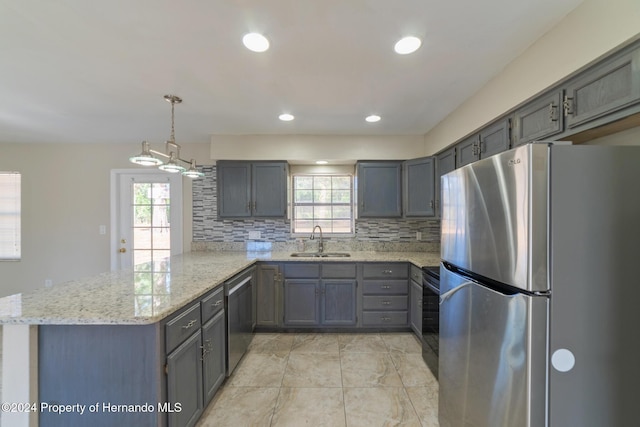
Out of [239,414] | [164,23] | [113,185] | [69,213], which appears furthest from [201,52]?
[69,213]

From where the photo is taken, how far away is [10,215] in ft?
12.0

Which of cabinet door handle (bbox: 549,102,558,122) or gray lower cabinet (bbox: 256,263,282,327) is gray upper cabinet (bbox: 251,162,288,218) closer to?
gray lower cabinet (bbox: 256,263,282,327)

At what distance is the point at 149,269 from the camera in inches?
89.2

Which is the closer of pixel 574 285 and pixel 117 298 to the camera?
pixel 574 285

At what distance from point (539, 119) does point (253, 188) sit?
2825 millimetres

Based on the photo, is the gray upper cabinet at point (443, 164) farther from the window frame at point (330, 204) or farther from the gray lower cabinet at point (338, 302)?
the gray lower cabinet at point (338, 302)

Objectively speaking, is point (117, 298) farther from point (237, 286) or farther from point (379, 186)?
point (379, 186)

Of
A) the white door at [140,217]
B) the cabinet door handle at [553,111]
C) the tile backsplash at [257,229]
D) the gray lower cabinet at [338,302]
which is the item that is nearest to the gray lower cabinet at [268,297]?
the gray lower cabinet at [338,302]

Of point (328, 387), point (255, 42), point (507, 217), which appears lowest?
point (328, 387)

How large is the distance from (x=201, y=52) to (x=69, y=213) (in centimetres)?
362

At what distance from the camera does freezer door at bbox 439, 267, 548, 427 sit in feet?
3.08

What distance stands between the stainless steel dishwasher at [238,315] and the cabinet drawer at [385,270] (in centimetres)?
131

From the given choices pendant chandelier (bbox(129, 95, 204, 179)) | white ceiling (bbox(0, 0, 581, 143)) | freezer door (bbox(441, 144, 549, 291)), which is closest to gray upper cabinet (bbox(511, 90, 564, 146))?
white ceiling (bbox(0, 0, 581, 143))

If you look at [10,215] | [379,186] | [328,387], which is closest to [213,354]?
[328,387]
